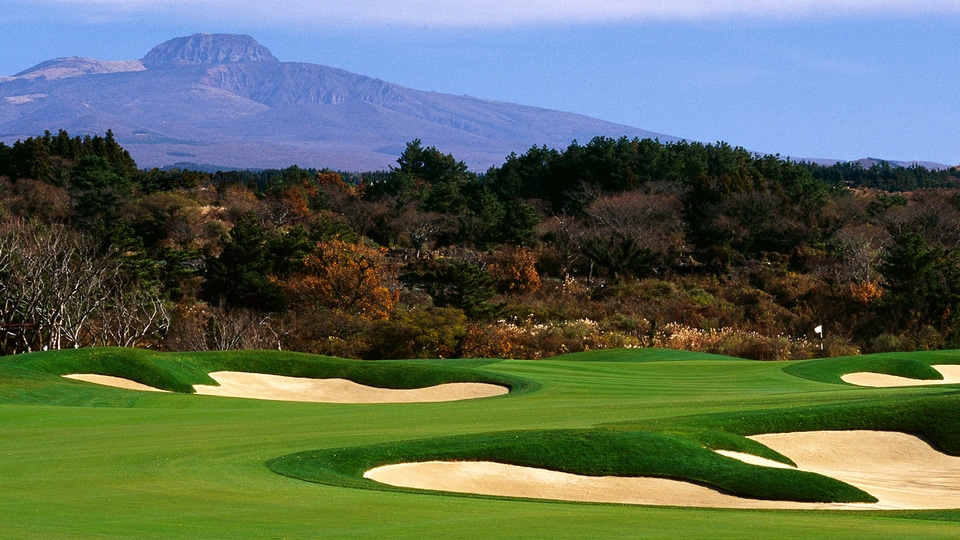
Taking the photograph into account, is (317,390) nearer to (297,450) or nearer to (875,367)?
(297,450)

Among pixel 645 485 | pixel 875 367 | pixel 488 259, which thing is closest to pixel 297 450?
pixel 645 485

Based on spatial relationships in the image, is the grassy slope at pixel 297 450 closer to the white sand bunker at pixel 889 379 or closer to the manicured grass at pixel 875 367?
the manicured grass at pixel 875 367

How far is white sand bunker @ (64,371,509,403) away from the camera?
27.0m

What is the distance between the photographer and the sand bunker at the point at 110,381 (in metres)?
26.1

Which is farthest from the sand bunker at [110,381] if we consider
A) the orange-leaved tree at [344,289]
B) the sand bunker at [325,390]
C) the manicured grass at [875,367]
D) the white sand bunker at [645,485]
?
the orange-leaved tree at [344,289]

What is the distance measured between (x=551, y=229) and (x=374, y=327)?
29.4m

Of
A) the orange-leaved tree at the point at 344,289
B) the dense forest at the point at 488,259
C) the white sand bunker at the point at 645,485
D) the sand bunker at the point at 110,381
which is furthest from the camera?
the orange-leaved tree at the point at 344,289

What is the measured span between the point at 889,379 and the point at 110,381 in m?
20.0

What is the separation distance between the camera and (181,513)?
428 inches

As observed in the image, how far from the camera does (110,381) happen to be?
86.4 feet

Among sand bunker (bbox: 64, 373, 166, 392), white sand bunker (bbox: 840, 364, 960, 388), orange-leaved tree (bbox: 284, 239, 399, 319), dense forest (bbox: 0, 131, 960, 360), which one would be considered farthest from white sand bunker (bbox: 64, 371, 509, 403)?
orange-leaved tree (bbox: 284, 239, 399, 319)

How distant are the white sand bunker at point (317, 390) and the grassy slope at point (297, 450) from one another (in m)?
1.30

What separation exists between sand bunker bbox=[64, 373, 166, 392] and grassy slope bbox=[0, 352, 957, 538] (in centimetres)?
85

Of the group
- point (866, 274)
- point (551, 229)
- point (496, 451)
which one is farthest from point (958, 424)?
point (551, 229)
